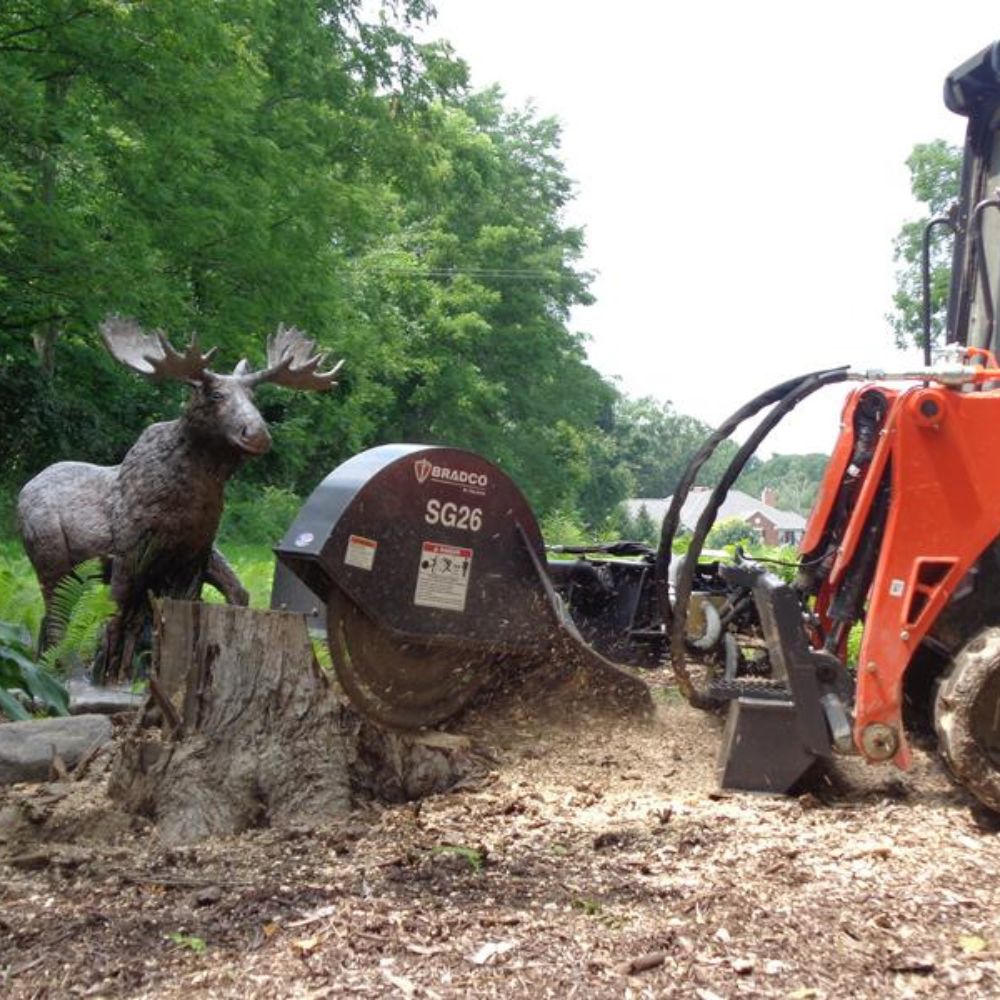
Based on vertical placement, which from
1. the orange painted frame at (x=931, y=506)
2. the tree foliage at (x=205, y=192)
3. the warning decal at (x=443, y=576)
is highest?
the tree foliage at (x=205, y=192)

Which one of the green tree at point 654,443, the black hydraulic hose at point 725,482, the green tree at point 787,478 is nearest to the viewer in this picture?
the black hydraulic hose at point 725,482

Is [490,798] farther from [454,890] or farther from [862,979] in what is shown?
[862,979]

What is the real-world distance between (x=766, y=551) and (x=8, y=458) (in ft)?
38.2

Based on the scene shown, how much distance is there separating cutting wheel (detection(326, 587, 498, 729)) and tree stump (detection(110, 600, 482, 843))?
0.16 metres

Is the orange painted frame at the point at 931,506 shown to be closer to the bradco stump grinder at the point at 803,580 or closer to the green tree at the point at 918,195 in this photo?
the bradco stump grinder at the point at 803,580

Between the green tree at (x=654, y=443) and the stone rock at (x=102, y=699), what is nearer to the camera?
the stone rock at (x=102, y=699)

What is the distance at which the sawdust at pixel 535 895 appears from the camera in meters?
2.99

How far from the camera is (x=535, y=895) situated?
3.52 m

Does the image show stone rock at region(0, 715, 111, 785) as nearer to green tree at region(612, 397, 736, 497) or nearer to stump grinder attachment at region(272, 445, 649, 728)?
stump grinder attachment at region(272, 445, 649, 728)

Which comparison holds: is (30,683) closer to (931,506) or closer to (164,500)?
(164,500)

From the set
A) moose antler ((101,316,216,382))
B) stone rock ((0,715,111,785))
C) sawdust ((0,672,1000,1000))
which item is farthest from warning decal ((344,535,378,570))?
moose antler ((101,316,216,382))

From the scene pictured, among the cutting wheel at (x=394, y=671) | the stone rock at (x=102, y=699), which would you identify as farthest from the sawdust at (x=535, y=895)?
the stone rock at (x=102, y=699)

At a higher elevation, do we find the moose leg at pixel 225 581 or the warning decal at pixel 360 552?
the warning decal at pixel 360 552

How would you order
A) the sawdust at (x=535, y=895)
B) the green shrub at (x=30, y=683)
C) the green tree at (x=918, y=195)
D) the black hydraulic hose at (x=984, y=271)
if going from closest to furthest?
the sawdust at (x=535, y=895) → the black hydraulic hose at (x=984, y=271) → the green shrub at (x=30, y=683) → the green tree at (x=918, y=195)
